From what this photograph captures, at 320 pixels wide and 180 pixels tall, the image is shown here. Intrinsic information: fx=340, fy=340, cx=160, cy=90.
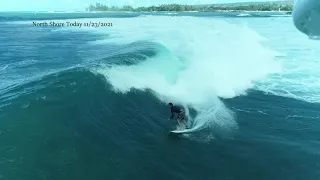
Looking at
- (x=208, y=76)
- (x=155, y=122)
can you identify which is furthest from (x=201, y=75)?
(x=155, y=122)

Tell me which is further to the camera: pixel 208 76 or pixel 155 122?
pixel 208 76

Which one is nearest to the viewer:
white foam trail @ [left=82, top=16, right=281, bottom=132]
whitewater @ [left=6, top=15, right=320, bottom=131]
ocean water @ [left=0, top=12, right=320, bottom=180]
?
ocean water @ [left=0, top=12, right=320, bottom=180]

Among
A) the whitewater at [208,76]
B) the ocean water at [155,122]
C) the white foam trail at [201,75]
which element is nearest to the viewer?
the ocean water at [155,122]

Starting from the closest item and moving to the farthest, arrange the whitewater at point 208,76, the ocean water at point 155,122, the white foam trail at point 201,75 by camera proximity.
→ the ocean water at point 155,122 < the white foam trail at point 201,75 < the whitewater at point 208,76

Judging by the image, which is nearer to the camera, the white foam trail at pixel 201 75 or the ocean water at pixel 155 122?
the ocean water at pixel 155 122

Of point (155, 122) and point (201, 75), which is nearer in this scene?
point (155, 122)

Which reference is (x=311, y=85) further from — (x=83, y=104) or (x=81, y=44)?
(x=81, y=44)

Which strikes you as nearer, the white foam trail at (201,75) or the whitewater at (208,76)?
the white foam trail at (201,75)

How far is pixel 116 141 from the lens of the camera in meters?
14.0

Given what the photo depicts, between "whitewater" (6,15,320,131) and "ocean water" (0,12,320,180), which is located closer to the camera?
"ocean water" (0,12,320,180)

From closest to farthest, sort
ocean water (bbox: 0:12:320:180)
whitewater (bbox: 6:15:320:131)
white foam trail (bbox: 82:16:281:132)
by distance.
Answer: ocean water (bbox: 0:12:320:180) < white foam trail (bbox: 82:16:281:132) < whitewater (bbox: 6:15:320:131)

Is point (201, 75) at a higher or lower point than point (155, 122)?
higher

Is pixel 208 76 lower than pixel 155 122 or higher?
higher

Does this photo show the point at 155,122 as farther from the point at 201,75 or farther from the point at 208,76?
the point at 208,76
